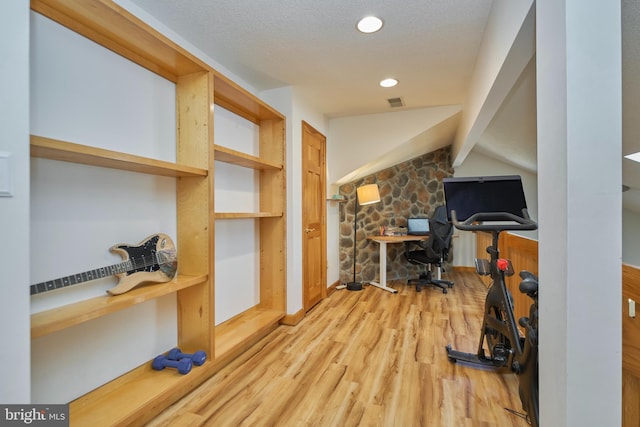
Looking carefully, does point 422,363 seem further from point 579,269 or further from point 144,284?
point 144,284

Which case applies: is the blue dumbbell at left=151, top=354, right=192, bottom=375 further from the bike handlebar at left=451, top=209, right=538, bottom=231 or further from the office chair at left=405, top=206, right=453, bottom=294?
the office chair at left=405, top=206, right=453, bottom=294

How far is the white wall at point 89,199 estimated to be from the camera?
1304 mm

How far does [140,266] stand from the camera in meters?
1.63

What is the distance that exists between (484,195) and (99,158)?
7.08 feet

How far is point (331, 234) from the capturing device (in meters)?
4.12

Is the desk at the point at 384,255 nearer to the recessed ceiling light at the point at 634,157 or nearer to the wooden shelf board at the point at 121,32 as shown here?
the recessed ceiling light at the point at 634,157

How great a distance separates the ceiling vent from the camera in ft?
10.4

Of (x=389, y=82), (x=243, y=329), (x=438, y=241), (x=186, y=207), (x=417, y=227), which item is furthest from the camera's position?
(x=417, y=227)

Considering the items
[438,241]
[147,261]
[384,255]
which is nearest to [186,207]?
[147,261]

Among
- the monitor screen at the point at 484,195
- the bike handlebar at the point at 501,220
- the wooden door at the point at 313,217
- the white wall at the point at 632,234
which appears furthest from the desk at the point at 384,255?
the white wall at the point at 632,234

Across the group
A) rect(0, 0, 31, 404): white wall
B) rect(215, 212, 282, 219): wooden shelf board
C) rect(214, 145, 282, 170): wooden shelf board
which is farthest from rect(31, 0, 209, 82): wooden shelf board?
rect(215, 212, 282, 219): wooden shelf board

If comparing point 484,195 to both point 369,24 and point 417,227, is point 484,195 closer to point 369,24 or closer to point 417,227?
point 369,24

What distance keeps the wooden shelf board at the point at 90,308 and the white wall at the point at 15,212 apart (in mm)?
178

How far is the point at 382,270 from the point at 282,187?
216cm
